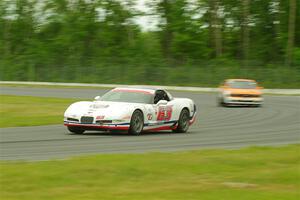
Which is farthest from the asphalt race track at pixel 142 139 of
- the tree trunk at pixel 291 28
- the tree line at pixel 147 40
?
the tree trunk at pixel 291 28

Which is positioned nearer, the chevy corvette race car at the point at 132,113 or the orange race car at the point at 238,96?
the chevy corvette race car at the point at 132,113

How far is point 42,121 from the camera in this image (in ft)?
72.1

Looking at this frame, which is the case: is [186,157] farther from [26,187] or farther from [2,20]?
[2,20]

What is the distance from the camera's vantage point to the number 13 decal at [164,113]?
19.0 meters

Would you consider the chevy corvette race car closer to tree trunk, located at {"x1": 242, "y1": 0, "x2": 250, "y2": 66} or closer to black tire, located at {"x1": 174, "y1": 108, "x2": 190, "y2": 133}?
black tire, located at {"x1": 174, "y1": 108, "x2": 190, "y2": 133}

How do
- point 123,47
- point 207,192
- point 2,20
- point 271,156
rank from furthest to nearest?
point 2,20
point 123,47
point 271,156
point 207,192

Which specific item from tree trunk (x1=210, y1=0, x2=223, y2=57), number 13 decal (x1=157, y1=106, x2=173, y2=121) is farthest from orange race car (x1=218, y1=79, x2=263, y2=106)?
tree trunk (x1=210, y1=0, x2=223, y2=57)

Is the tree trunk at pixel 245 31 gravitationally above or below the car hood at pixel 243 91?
above

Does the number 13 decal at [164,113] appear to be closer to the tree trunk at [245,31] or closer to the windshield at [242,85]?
the windshield at [242,85]

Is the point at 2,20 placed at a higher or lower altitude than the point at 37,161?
higher

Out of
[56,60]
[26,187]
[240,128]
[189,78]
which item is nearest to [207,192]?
[26,187]

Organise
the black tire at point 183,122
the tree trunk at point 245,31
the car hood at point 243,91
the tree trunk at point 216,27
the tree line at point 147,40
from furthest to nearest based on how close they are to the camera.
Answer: the tree trunk at point 216,27 < the tree trunk at point 245,31 < the tree line at point 147,40 < the car hood at point 243,91 < the black tire at point 183,122

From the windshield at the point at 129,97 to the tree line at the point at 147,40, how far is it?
34.8m

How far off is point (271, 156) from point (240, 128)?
8721mm
